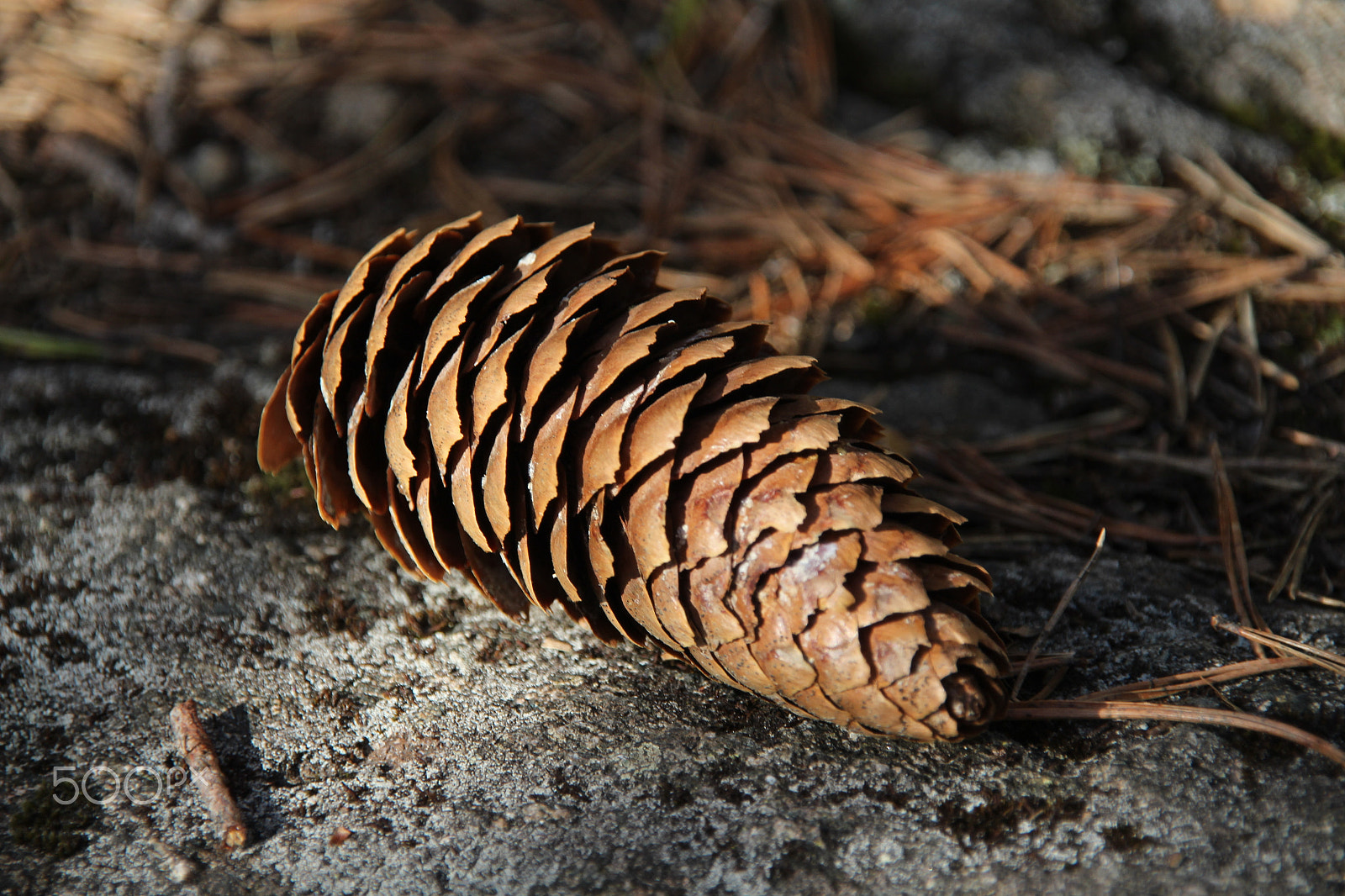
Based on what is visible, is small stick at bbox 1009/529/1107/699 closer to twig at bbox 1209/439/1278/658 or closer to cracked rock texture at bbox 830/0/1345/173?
twig at bbox 1209/439/1278/658

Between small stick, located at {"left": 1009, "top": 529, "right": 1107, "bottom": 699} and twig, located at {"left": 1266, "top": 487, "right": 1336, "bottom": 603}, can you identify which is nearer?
small stick, located at {"left": 1009, "top": 529, "right": 1107, "bottom": 699}

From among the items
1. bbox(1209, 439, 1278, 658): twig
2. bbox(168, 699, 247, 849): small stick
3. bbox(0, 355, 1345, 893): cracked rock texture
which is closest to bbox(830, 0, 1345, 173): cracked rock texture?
bbox(1209, 439, 1278, 658): twig

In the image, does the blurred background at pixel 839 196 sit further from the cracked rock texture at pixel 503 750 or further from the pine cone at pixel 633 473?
the pine cone at pixel 633 473

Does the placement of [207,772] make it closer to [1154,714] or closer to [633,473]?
[633,473]

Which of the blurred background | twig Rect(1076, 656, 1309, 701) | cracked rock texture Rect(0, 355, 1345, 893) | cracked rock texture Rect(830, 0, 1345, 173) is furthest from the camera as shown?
cracked rock texture Rect(830, 0, 1345, 173)

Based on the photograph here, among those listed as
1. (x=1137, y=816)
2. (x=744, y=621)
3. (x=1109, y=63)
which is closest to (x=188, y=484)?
(x=744, y=621)

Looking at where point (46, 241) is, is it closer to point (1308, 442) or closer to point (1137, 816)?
point (1137, 816)

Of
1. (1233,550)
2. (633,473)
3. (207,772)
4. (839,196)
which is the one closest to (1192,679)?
(1233,550)

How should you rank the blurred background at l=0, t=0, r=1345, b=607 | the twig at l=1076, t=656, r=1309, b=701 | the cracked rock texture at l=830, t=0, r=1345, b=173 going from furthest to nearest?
1. the cracked rock texture at l=830, t=0, r=1345, b=173
2. the blurred background at l=0, t=0, r=1345, b=607
3. the twig at l=1076, t=656, r=1309, b=701
